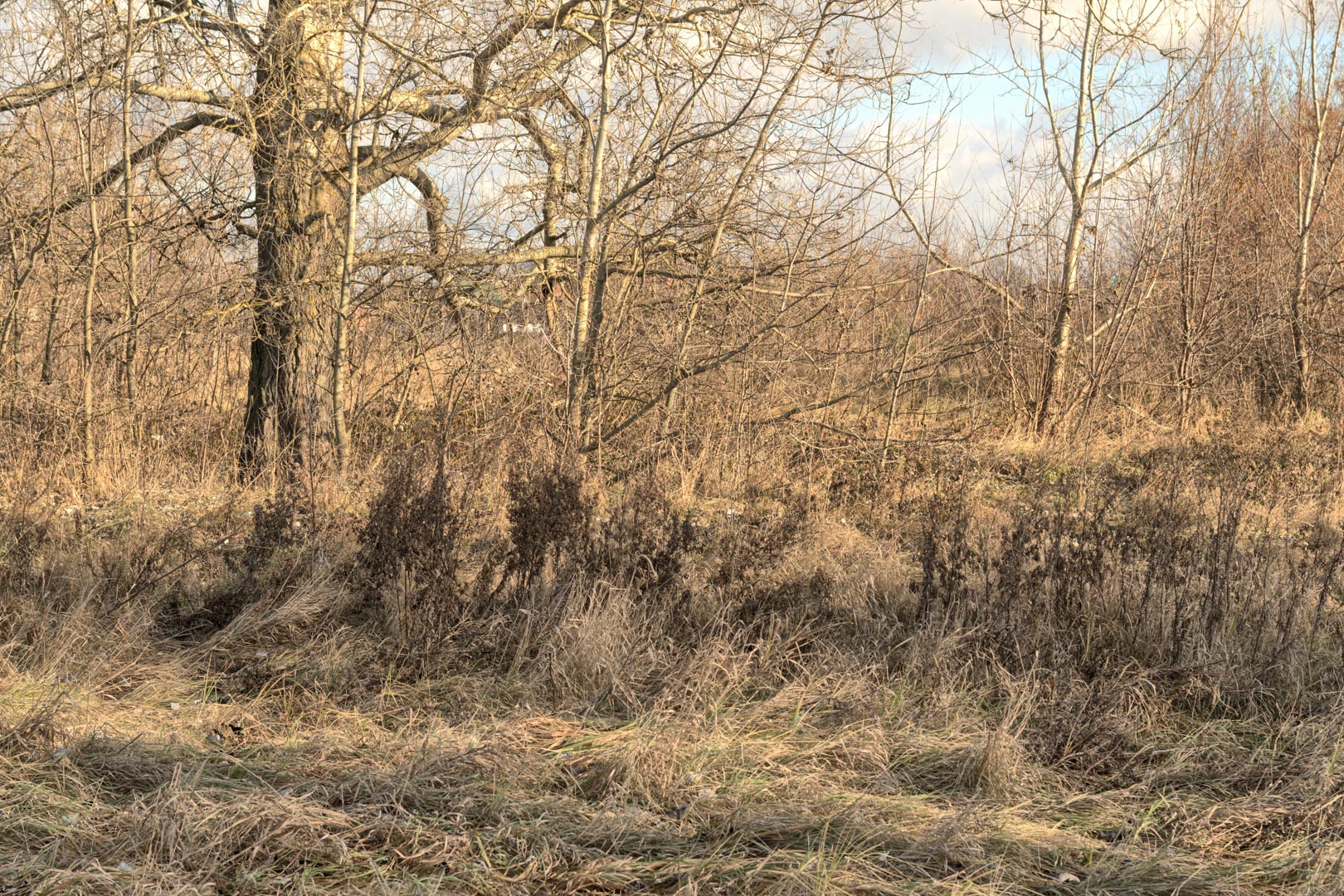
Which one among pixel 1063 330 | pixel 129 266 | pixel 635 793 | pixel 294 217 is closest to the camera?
pixel 635 793

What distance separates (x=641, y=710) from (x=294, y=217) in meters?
6.14

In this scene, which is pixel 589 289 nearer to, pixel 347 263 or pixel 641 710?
pixel 347 263

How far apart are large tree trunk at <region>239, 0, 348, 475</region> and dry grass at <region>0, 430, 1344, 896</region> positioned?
2537 millimetres

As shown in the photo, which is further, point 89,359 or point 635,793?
point 89,359

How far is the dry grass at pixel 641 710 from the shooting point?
287 centimetres

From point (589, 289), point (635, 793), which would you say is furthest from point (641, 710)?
point (589, 289)

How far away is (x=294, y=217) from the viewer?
28.0ft

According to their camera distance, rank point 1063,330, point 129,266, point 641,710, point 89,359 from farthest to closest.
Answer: point 1063,330, point 129,266, point 89,359, point 641,710

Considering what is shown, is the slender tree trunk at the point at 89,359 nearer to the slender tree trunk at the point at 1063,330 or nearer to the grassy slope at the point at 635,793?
the grassy slope at the point at 635,793

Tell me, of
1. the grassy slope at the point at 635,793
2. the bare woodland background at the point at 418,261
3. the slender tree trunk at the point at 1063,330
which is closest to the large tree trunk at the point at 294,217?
the bare woodland background at the point at 418,261

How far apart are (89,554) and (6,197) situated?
3.92m

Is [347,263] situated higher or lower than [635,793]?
higher

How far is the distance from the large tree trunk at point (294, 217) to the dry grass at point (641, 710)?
8.33 feet

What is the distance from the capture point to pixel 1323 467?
880 centimetres
